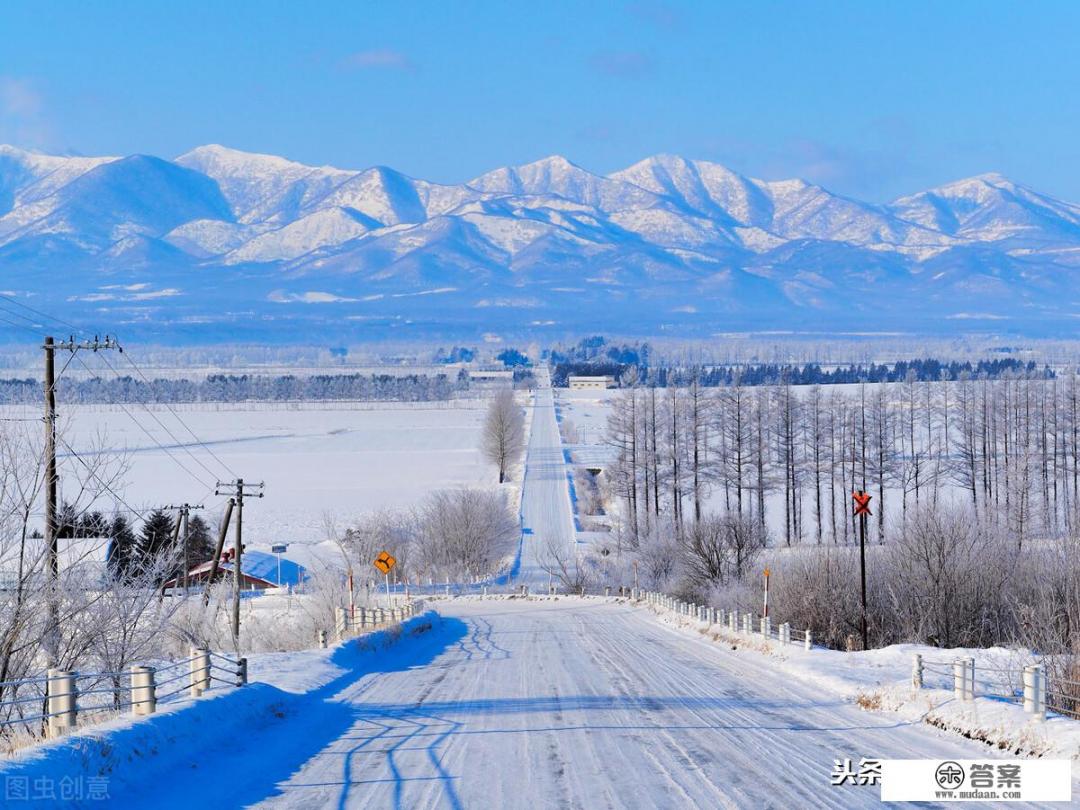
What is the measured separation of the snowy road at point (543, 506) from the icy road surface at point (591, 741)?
44646 mm

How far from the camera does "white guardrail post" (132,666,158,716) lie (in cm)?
1395

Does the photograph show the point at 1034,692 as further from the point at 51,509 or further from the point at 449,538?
the point at 449,538

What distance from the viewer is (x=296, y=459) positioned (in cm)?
11106

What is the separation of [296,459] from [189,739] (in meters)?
99.4

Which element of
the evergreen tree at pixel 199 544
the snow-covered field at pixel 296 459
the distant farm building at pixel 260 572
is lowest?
the distant farm building at pixel 260 572

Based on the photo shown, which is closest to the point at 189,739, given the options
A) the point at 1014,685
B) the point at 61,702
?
the point at 61,702

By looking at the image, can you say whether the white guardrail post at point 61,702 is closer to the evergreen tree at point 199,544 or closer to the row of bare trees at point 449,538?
the evergreen tree at point 199,544

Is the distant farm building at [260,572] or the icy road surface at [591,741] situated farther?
the distant farm building at [260,572]

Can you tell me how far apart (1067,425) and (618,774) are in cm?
6398

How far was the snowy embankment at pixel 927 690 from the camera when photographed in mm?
13273

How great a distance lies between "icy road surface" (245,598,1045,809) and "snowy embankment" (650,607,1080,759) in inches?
13.7

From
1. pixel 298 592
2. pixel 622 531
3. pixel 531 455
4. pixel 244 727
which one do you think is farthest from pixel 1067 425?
pixel 244 727

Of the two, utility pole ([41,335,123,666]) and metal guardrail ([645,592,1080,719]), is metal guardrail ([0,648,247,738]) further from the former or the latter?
metal guardrail ([645,592,1080,719])

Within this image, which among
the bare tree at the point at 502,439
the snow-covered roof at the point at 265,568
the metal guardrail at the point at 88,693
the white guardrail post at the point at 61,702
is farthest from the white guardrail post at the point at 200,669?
the bare tree at the point at 502,439
